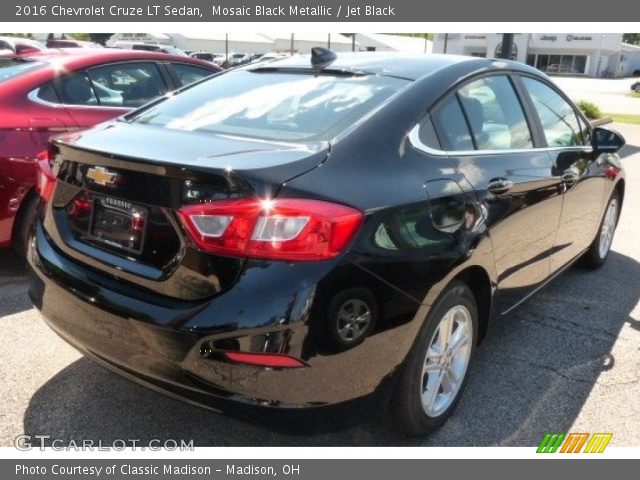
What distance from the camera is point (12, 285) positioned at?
421cm

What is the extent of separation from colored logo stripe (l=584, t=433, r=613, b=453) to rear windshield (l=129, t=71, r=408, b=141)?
5.98 ft

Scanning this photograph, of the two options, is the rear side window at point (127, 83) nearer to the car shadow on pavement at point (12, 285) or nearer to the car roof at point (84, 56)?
the car roof at point (84, 56)

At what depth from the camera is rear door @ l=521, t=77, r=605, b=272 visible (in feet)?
12.1

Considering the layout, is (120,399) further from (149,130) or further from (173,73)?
(173,73)

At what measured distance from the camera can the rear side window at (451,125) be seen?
2738mm

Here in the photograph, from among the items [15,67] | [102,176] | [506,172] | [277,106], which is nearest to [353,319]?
[102,176]

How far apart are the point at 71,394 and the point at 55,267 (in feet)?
2.49

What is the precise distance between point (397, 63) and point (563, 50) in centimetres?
6958

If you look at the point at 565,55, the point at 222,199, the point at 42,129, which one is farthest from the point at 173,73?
the point at 565,55

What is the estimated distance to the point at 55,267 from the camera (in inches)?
99.3

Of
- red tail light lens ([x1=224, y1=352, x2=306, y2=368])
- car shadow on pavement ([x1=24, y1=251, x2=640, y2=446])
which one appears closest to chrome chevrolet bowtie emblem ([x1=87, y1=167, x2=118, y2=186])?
red tail light lens ([x1=224, y1=352, x2=306, y2=368])

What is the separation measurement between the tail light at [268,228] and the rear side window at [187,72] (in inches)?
150

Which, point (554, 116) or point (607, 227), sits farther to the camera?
point (607, 227)

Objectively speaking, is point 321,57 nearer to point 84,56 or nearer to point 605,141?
point 605,141
